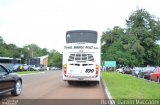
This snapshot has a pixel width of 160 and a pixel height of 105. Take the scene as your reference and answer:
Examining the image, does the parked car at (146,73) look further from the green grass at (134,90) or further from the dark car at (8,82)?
the dark car at (8,82)

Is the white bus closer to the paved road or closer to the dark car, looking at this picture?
the paved road

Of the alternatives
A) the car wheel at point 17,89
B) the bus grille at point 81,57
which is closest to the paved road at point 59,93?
the car wheel at point 17,89

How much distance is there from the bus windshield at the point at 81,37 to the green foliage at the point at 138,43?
2558 inches

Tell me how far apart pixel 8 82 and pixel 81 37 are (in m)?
10.0

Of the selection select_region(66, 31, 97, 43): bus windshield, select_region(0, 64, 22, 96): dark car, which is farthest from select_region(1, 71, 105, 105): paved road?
select_region(66, 31, 97, 43): bus windshield

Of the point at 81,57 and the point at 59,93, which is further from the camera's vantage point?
the point at 81,57

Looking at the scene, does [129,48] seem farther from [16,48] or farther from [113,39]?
[16,48]

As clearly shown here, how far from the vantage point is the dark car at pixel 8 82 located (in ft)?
47.3

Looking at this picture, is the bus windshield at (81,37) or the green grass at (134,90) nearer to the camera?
the green grass at (134,90)

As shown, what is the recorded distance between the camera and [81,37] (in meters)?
24.3

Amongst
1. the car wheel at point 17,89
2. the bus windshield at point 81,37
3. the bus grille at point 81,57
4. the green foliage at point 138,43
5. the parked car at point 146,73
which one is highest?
the green foliage at point 138,43

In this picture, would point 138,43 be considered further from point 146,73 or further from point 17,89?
point 17,89

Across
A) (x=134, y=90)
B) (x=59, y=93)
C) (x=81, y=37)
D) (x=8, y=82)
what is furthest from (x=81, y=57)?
(x=8, y=82)

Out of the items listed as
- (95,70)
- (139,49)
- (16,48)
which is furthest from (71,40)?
(16,48)
